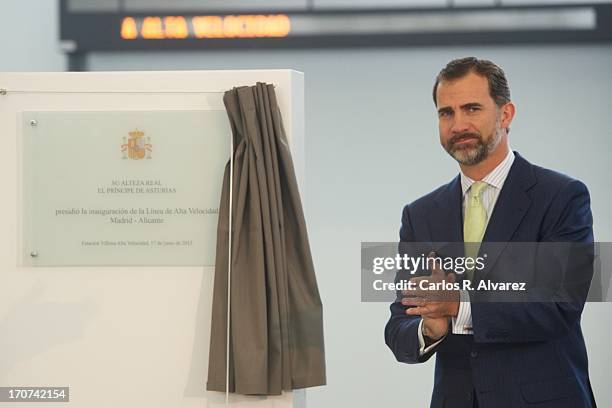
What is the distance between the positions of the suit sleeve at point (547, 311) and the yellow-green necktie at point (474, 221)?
0.16 meters

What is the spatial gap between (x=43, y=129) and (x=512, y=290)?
1.34 metres

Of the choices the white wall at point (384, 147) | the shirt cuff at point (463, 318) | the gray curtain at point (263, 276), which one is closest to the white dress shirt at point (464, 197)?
the shirt cuff at point (463, 318)

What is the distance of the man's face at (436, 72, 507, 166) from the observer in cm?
284

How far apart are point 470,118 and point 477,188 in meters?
0.19

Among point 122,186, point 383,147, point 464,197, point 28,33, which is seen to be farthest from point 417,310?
point 28,33

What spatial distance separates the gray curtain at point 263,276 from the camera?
275 cm

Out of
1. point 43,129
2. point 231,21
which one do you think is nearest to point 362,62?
point 231,21

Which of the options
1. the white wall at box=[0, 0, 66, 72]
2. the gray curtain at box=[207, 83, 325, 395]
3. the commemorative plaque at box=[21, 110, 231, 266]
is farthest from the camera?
the white wall at box=[0, 0, 66, 72]

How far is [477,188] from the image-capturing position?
2842mm

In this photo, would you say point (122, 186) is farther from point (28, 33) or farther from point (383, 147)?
point (28, 33)

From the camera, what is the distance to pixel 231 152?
2.82m

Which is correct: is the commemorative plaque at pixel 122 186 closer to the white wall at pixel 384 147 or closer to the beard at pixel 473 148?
the beard at pixel 473 148

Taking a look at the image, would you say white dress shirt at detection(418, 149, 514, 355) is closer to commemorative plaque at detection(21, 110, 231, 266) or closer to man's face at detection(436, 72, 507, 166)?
man's face at detection(436, 72, 507, 166)

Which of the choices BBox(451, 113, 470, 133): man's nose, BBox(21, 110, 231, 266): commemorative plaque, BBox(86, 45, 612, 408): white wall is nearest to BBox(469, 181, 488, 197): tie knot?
BBox(451, 113, 470, 133): man's nose
